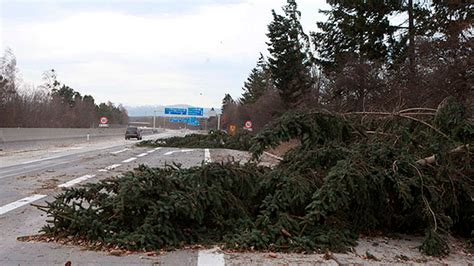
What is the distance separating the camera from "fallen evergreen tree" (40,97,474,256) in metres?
6.26

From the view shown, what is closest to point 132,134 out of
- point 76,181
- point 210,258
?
point 76,181

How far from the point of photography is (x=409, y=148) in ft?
26.6

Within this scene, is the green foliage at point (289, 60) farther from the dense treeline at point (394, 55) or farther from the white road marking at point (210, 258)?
the white road marking at point (210, 258)

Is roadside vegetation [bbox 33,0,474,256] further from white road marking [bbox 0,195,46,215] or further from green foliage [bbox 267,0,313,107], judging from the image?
green foliage [bbox 267,0,313,107]

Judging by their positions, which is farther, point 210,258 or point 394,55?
point 394,55

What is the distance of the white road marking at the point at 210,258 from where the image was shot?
18.1ft

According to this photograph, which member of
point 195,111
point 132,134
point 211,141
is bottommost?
point 132,134

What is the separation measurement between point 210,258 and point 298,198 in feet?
5.87

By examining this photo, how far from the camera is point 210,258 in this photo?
18.8 ft

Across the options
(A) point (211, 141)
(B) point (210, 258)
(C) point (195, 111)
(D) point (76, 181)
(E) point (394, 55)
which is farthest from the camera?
(C) point (195, 111)

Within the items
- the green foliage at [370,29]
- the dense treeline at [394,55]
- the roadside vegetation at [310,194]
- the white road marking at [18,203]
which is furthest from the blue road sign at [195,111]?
the roadside vegetation at [310,194]

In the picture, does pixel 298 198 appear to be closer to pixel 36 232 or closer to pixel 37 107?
pixel 36 232

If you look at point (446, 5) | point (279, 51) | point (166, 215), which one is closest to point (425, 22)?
point (446, 5)

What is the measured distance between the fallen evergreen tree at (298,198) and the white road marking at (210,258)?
13.6 inches
